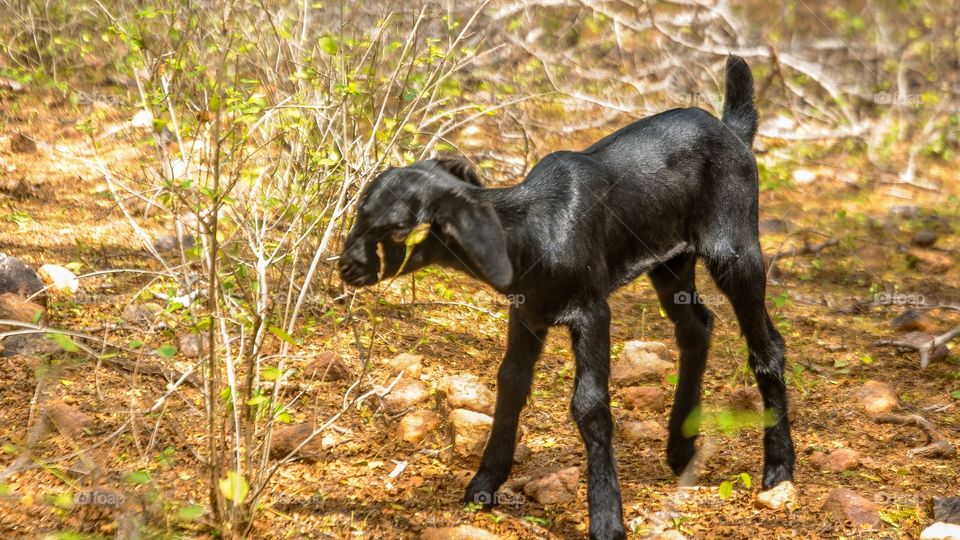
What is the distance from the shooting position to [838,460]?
511 cm

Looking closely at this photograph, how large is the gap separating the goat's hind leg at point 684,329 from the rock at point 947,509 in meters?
1.16

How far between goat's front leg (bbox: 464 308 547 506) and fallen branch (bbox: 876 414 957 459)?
215 centimetres

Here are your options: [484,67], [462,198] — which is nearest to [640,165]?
[462,198]

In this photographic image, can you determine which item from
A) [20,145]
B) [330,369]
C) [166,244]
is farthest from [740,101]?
[20,145]

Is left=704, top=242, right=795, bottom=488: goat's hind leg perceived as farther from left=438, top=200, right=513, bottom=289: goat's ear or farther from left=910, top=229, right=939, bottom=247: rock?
left=910, top=229, right=939, bottom=247: rock

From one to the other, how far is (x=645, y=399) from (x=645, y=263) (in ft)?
3.76

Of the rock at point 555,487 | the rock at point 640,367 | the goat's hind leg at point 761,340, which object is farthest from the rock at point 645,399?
the rock at point 555,487

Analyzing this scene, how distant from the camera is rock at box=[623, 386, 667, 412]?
5.75 metres

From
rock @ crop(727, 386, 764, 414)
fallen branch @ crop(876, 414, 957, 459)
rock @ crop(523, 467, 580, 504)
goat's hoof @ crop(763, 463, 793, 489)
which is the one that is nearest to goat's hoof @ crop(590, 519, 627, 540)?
rock @ crop(523, 467, 580, 504)

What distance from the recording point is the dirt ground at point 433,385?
173 inches

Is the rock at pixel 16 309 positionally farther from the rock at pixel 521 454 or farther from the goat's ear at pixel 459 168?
the rock at pixel 521 454

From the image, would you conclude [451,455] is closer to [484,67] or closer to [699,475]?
[699,475]

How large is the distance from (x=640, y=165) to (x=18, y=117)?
6.43 metres

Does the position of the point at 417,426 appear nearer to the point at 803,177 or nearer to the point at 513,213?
the point at 513,213
